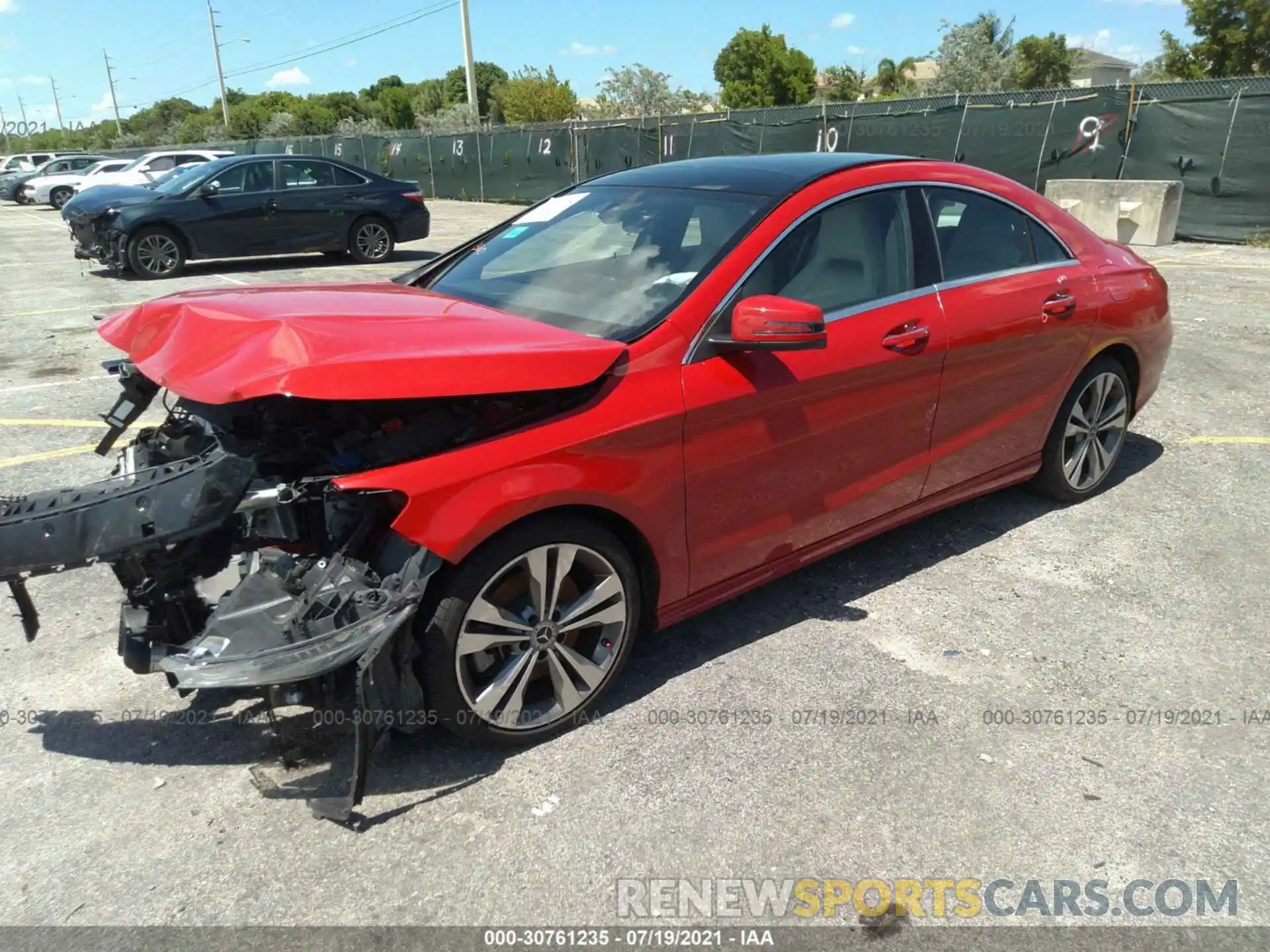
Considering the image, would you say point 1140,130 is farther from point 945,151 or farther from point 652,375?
point 652,375

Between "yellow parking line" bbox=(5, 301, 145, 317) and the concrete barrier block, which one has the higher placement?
the concrete barrier block

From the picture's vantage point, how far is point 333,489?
2504 millimetres

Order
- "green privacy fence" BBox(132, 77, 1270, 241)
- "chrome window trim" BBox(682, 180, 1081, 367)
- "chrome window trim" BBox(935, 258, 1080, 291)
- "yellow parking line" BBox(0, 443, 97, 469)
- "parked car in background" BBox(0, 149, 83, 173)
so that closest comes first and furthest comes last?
"chrome window trim" BBox(682, 180, 1081, 367) < "chrome window trim" BBox(935, 258, 1080, 291) < "yellow parking line" BBox(0, 443, 97, 469) < "green privacy fence" BBox(132, 77, 1270, 241) < "parked car in background" BBox(0, 149, 83, 173)

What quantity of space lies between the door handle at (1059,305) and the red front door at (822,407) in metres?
0.76

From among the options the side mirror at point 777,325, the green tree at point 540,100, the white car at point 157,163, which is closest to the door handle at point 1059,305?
the side mirror at point 777,325

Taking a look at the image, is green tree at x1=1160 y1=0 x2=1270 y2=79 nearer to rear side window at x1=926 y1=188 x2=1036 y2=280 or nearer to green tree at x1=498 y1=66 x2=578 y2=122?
green tree at x1=498 y1=66 x2=578 y2=122

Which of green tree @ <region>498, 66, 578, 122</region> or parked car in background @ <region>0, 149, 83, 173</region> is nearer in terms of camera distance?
parked car in background @ <region>0, 149, 83, 173</region>

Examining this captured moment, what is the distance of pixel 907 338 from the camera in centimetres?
365

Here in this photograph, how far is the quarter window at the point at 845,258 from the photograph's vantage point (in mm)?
3373

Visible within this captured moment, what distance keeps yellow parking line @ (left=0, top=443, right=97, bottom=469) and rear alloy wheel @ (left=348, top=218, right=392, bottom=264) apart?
9197mm

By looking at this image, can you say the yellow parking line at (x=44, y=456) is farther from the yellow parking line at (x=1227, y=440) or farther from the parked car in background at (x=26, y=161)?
the parked car in background at (x=26, y=161)

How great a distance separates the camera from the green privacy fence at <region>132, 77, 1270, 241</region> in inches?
551

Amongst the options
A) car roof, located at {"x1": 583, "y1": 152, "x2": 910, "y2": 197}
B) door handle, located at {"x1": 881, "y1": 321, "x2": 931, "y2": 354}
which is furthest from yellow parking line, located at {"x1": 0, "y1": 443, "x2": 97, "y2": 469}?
door handle, located at {"x1": 881, "y1": 321, "x2": 931, "y2": 354}

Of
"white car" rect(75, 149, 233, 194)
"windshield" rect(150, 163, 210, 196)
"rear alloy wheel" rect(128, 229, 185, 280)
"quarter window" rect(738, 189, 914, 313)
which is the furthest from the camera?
"white car" rect(75, 149, 233, 194)
